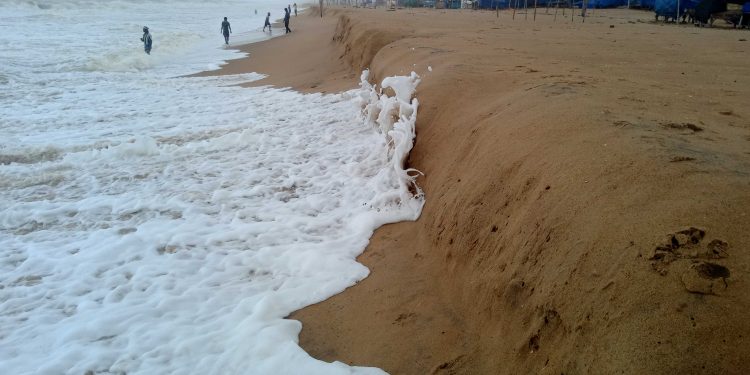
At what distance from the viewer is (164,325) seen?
307cm

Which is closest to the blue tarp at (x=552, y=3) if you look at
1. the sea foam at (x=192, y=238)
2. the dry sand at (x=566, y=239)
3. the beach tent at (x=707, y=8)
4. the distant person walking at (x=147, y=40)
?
the beach tent at (x=707, y=8)

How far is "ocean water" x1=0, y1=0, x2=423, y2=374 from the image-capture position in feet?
9.51

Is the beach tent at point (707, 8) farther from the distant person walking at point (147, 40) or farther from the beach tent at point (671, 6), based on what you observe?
the distant person walking at point (147, 40)

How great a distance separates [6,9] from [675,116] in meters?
42.5

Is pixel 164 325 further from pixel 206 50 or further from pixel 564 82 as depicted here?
pixel 206 50

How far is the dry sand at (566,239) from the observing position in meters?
1.74

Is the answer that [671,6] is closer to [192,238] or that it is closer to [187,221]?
[187,221]

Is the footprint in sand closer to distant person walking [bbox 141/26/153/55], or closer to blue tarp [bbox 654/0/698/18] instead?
blue tarp [bbox 654/0/698/18]

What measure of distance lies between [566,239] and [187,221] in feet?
11.8

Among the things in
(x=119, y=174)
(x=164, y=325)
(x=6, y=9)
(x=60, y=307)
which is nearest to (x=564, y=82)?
(x=164, y=325)

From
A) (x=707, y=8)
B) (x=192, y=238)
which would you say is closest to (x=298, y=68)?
(x=192, y=238)

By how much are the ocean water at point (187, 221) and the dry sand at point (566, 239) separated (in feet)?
1.06

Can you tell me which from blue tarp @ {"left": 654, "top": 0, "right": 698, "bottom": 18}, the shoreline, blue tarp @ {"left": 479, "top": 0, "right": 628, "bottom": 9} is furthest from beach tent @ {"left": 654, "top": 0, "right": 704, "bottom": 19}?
the shoreline

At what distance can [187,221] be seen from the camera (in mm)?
4480
